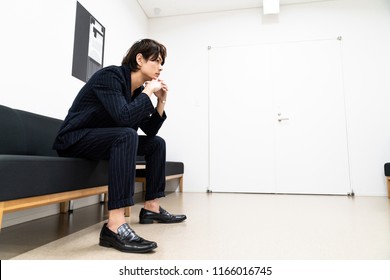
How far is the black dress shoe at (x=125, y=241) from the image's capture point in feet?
3.29

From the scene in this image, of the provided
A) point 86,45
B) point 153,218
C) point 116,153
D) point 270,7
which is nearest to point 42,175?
point 116,153

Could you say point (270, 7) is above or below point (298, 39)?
above

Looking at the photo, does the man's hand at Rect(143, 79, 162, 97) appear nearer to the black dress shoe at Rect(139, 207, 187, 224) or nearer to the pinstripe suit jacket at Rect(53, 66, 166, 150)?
the pinstripe suit jacket at Rect(53, 66, 166, 150)

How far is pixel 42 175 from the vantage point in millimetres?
1010

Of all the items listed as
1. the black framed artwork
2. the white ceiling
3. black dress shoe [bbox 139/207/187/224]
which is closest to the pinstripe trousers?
black dress shoe [bbox 139/207/187/224]

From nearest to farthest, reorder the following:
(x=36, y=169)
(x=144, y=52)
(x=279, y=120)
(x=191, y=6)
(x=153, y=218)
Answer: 1. (x=36, y=169)
2. (x=144, y=52)
3. (x=153, y=218)
4. (x=279, y=120)
5. (x=191, y=6)

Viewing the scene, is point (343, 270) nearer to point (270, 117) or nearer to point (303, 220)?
point (303, 220)

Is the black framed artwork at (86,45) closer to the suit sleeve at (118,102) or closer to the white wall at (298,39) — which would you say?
the suit sleeve at (118,102)

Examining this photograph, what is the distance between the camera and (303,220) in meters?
1.70

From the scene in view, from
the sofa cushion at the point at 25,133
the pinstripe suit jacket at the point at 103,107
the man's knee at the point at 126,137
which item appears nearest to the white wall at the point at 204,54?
the sofa cushion at the point at 25,133

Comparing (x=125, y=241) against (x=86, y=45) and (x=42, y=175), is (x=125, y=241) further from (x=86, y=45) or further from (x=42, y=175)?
(x=86, y=45)

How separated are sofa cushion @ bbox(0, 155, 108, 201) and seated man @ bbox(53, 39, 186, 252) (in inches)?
3.8

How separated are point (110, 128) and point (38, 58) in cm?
111

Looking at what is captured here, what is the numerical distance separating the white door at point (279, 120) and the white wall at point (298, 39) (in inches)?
4.8
